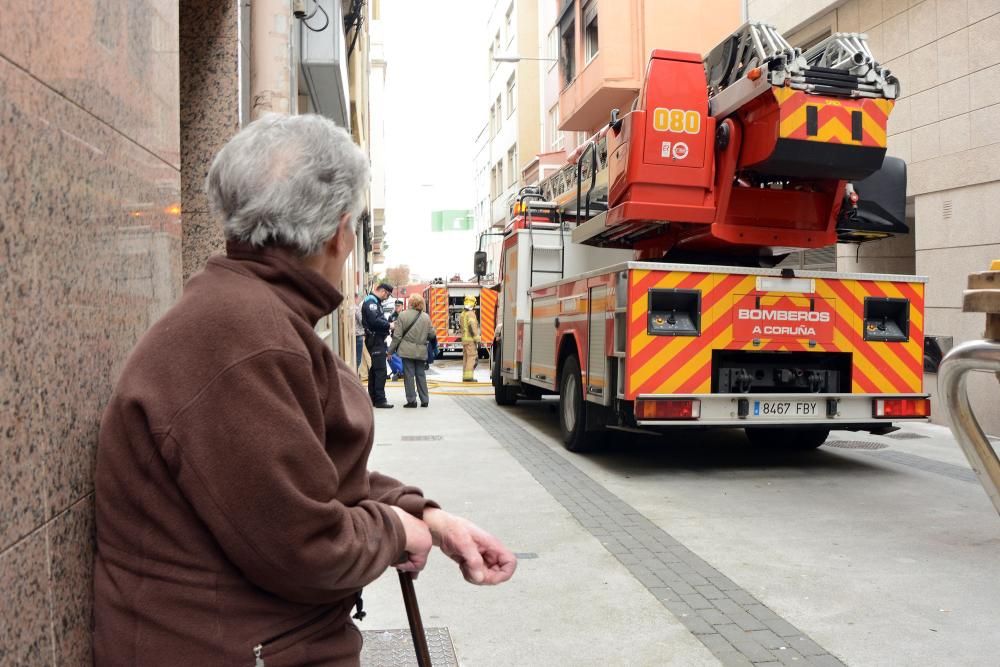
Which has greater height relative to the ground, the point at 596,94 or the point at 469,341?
the point at 596,94

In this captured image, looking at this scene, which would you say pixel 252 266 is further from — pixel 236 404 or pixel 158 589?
pixel 158 589

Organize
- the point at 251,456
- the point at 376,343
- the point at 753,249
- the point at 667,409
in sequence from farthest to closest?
the point at 376,343, the point at 753,249, the point at 667,409, the point at 251,456

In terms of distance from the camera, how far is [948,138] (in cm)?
1113

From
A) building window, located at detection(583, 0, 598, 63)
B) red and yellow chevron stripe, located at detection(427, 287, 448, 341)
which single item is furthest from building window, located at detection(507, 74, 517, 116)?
building window, located at detection(583, 0, 598, 63)

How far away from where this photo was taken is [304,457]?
4.67 feet

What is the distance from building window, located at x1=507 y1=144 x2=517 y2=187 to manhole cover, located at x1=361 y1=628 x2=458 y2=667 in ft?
119

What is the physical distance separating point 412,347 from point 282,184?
38.7ft

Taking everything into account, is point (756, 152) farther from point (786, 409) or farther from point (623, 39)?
point (623, 39)

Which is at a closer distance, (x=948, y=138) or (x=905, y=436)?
(x=905, y=436)

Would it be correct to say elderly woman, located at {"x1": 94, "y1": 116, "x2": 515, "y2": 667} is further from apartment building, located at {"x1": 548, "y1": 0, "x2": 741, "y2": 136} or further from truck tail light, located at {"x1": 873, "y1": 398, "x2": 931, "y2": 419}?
apartment building, located at {"x1": 548, "y1": 0, "x2": 741, "y2": 136}

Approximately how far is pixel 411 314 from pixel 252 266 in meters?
12.1

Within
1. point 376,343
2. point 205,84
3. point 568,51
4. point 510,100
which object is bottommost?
point 376,343

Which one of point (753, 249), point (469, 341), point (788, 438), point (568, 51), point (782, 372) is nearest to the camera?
point (782, 372)

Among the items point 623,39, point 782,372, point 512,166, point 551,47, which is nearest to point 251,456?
point 782,372
